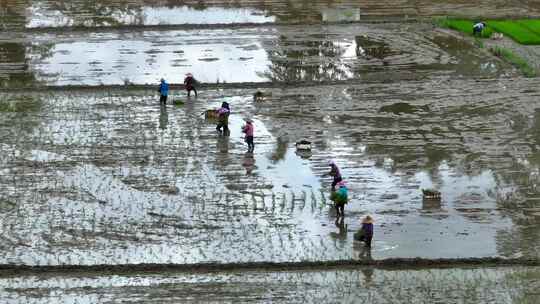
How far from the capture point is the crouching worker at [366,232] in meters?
22.2

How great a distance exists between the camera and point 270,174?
2714cm

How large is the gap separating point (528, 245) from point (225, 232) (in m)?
6.84

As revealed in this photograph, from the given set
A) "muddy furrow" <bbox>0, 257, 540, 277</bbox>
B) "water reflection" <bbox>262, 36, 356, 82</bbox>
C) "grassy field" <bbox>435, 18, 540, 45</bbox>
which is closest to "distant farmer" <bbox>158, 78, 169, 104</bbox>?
"water reflection" <bbox>262, 36, 356, 82</bbox>

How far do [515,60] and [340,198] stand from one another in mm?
17050

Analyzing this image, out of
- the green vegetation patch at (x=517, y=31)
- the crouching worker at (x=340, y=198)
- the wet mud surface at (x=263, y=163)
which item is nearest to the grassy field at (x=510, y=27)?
the green vegetation patch at (x=517, y=31)

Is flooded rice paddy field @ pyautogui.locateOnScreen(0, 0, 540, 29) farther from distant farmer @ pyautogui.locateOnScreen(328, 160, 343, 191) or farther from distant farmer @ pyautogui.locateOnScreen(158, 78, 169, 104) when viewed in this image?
distant farmer @ pyautogui.locateOnScreen(328, 160, 343, 191)

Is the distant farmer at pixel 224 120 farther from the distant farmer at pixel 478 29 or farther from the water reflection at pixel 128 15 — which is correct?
the water reflection at pixel 128 15

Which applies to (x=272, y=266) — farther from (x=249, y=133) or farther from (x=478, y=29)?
(x=478, y=29)

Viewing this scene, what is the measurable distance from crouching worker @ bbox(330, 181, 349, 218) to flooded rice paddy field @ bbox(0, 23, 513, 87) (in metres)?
12.8

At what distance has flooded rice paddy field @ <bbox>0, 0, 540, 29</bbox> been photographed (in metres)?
45.9

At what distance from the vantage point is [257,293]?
813 inches

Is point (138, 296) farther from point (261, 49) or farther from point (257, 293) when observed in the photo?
point (261, 49)

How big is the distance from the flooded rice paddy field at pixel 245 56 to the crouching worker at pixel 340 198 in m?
12.8

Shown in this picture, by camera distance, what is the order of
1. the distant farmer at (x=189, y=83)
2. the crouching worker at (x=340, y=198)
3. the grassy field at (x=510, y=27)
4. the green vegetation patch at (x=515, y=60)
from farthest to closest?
the grassy field at (x=510, y=27) → the green vegetation patch at (x=515, y=60) → the distant farmer at (x=189, y=83) → the crouching worker at (x=340, y=198)
